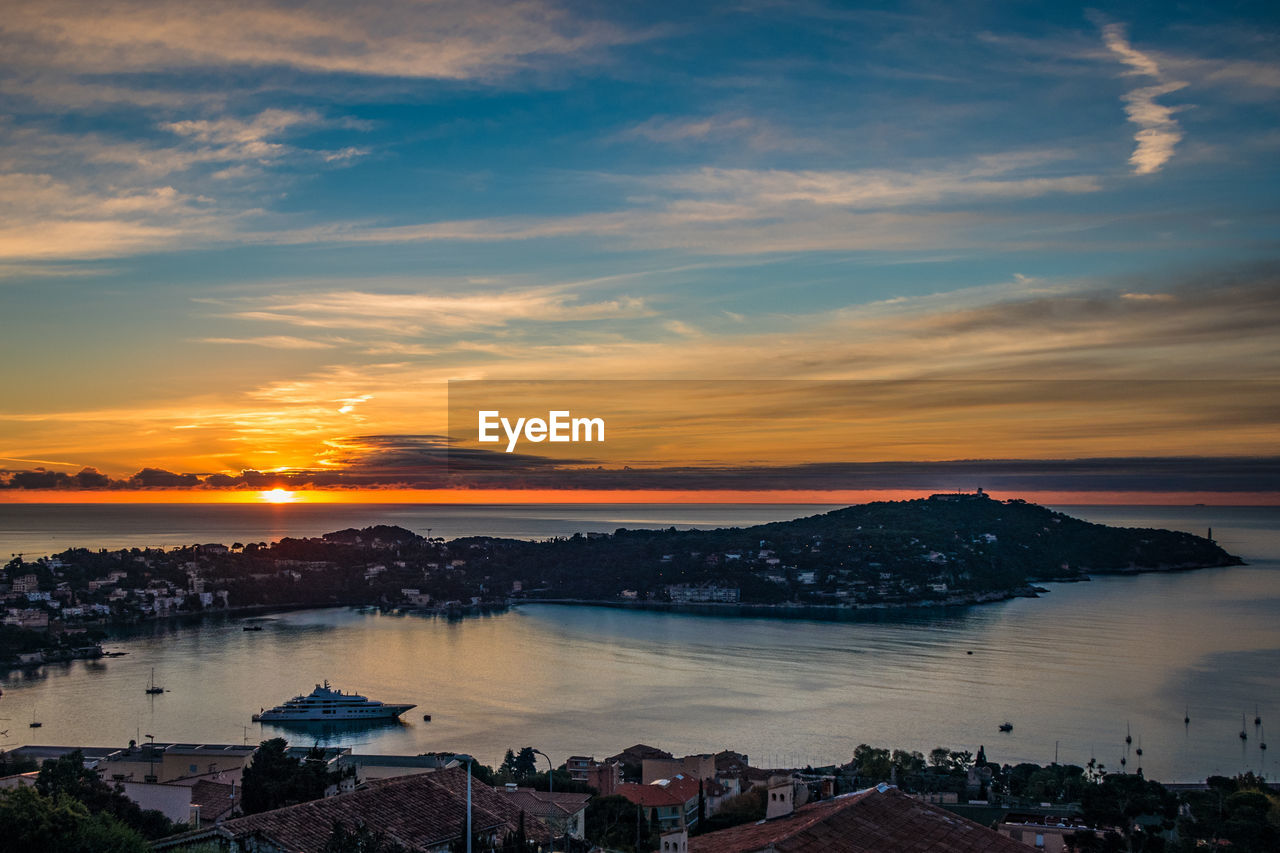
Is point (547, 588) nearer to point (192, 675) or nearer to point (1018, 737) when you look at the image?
point (192, 675)

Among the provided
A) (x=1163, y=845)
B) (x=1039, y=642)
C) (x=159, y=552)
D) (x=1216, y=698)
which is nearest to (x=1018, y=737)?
(x=1216, y=698)

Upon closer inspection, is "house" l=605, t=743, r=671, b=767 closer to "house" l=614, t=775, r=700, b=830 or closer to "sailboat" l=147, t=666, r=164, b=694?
"house" l=614, t=775, r=700, b=830

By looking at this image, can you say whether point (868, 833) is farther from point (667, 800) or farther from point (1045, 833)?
point (667, 800)

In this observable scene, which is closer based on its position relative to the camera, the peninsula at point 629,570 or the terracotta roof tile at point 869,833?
the terracotta roof tile at point 869,833

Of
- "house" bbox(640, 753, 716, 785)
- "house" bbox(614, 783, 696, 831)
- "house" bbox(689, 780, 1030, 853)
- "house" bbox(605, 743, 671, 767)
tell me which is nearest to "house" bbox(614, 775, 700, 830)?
"house" bbox(614, 783, 696, 831)

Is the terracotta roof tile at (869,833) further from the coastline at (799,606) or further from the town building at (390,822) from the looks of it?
the coastline at (799,606)

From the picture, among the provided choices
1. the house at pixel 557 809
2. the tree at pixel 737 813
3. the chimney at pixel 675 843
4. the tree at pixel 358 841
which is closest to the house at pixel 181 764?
the house at pixel 557 809

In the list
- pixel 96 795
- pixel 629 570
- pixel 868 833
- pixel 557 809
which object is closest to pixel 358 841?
pixel 868 833
